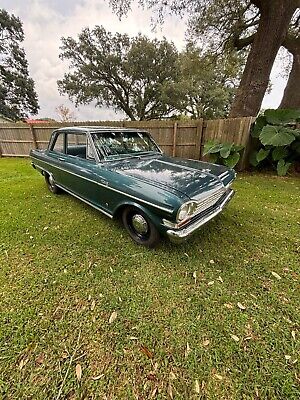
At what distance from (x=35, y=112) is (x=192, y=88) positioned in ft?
72.8

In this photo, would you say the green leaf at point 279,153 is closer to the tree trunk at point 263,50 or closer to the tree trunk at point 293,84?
the tree trunk at point 263,50

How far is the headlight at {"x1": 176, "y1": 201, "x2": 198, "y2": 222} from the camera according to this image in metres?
2.21

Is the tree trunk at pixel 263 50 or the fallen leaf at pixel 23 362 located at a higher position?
the tree trunk at pixel 263 50

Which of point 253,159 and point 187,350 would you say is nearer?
point 187,350

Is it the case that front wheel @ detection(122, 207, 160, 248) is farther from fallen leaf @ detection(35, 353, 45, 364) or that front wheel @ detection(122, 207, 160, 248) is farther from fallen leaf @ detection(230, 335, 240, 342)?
fallen leaf @ detection(35, 353, 45, 364)

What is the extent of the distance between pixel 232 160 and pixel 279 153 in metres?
1.43

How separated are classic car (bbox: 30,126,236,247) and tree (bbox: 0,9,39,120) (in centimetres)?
2873

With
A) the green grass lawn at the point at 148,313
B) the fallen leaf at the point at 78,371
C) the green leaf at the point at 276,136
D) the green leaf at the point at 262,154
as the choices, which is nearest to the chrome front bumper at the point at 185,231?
the green grass lawn at the point at 148,313

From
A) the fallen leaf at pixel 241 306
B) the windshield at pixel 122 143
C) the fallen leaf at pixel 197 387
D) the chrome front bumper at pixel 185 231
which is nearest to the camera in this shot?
→ the fallen leaf at pixel 197 387

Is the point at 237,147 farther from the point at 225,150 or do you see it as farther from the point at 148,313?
the point at 148,313

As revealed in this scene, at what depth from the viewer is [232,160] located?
6.08 metres

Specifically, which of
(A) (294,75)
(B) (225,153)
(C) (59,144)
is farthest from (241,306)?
(A) (294,75)

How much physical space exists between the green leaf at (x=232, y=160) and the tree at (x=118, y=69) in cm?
1489

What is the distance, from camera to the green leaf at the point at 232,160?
Answer: 238 inches
